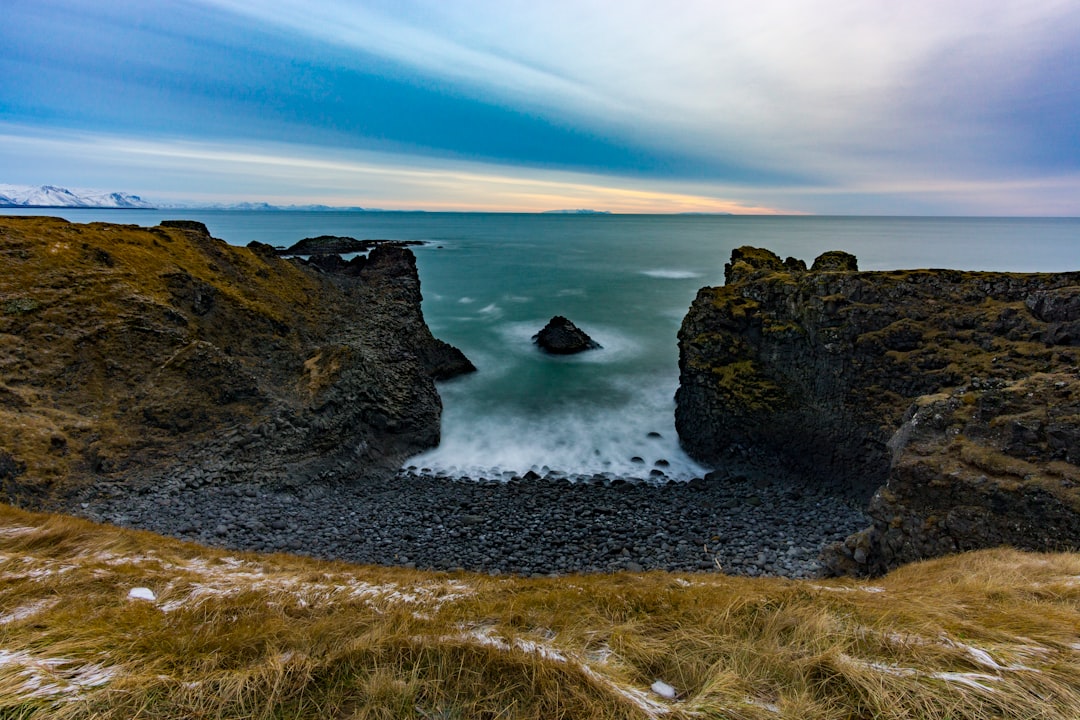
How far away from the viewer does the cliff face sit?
602 inches

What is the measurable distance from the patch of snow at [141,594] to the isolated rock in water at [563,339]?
3074 cm

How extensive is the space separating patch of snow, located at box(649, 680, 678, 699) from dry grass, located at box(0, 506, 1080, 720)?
0.05 m

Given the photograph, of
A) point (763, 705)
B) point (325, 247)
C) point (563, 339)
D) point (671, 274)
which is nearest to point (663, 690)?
point (763, 705)

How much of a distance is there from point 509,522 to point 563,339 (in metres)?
22.4

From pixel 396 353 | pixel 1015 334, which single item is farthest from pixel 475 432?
pixel 1015 334

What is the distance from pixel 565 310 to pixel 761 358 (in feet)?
98.2

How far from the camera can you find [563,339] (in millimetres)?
36656

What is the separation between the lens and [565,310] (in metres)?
49.8

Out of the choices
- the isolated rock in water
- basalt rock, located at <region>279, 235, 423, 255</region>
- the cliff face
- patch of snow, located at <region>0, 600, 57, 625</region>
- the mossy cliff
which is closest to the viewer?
patch of snow, located at <region>0, 600, 57, 625</region>

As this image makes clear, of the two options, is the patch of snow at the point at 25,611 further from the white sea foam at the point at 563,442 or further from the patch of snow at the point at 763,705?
the white sea foam at the point at 563,442

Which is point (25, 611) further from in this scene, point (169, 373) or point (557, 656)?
point (169, 373)

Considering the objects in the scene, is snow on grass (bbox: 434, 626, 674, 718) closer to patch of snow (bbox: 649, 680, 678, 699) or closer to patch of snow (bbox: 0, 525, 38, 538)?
patch of snow (bbox: 649, 680, 678, 699)

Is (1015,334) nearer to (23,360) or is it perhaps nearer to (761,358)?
(761,358)

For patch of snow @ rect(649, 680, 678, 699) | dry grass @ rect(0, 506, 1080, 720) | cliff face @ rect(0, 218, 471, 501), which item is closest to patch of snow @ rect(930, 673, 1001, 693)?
dry grass @ rect(0, 506, 1080, 720)
